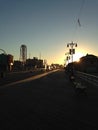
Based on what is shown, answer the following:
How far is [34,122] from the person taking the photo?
9.77m

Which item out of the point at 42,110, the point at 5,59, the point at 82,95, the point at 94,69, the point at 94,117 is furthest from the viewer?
the point at 5,59

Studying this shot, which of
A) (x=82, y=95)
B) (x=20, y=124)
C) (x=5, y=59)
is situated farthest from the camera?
(x=5, y=59)

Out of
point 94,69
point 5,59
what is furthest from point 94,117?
point 5,59

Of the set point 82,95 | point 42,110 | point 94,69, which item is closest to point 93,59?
point 94,69

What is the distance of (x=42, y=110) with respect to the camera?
41.3 ft

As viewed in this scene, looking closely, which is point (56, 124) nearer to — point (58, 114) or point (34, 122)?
point (34, 122)

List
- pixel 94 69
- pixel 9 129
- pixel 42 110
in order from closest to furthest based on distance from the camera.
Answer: pixel 9 129 → pixel 42 110 → pixel 94 69

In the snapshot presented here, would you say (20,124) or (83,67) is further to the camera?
(83,67)

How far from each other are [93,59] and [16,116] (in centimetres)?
6841

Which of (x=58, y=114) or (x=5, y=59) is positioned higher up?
(x=5, y=59)

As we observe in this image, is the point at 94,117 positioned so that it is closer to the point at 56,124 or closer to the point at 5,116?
the point at 56,124

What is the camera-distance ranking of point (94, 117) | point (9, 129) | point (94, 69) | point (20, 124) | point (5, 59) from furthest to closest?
point (5, 59), point (94, 69), point (94, 117), point (20, 124), point (9, 129)

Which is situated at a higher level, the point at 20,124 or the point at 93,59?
the point at 93,59

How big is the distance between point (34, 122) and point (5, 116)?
1.58 meters
